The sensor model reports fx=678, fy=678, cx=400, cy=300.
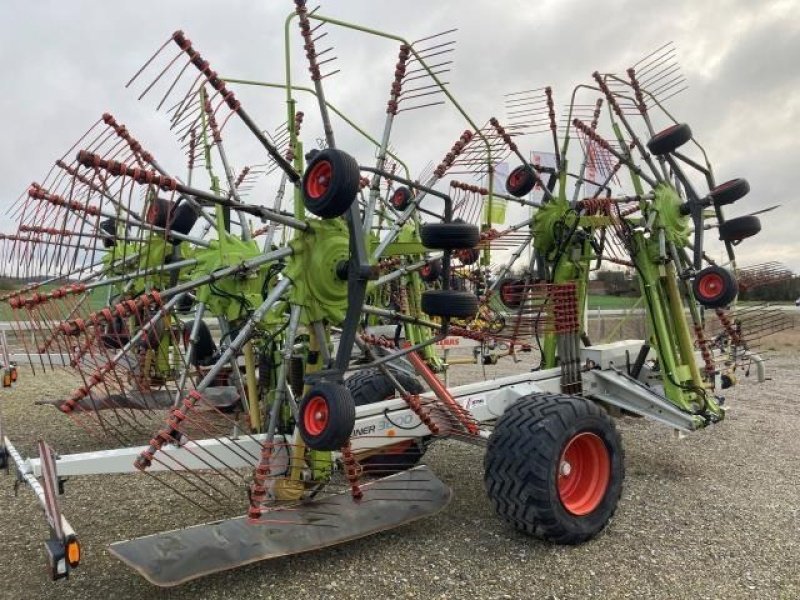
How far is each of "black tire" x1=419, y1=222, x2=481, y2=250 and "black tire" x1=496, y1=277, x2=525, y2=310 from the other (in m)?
2.63

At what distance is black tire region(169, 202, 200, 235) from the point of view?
5414 mm

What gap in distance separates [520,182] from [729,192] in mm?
1904

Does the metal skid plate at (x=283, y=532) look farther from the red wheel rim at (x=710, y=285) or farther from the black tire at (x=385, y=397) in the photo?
the red wheel rim at (x=710, y=285)

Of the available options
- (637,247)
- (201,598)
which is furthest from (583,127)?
(201,598)

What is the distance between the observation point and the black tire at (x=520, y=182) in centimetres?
669

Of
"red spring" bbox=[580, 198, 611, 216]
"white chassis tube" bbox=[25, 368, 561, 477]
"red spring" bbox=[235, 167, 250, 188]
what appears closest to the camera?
"white chassis tube" bbox=[25, 368, 561, 477]

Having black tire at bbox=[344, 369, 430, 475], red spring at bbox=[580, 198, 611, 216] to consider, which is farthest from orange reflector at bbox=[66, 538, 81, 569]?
red spring at bbox=[580, 198, 611, 216]

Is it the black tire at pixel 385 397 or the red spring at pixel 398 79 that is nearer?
the red spring at pixel 398 79

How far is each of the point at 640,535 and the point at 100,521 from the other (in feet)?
12.5

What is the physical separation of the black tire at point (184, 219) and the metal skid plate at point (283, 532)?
2.53 metres

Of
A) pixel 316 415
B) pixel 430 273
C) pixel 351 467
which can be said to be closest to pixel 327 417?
pixel 316 415

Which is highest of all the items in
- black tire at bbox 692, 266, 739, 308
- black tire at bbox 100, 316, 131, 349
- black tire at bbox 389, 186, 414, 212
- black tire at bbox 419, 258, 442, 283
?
black tire at bbox 389, 186, 414, 212

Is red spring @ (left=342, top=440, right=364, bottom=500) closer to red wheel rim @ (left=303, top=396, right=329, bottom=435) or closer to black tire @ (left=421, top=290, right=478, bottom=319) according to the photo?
red wheel rim @ (left=303, top=396, right=329, bottom=435)

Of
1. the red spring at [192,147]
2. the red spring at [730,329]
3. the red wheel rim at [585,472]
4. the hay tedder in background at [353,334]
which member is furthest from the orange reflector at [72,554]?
the red spring at [730,329]
